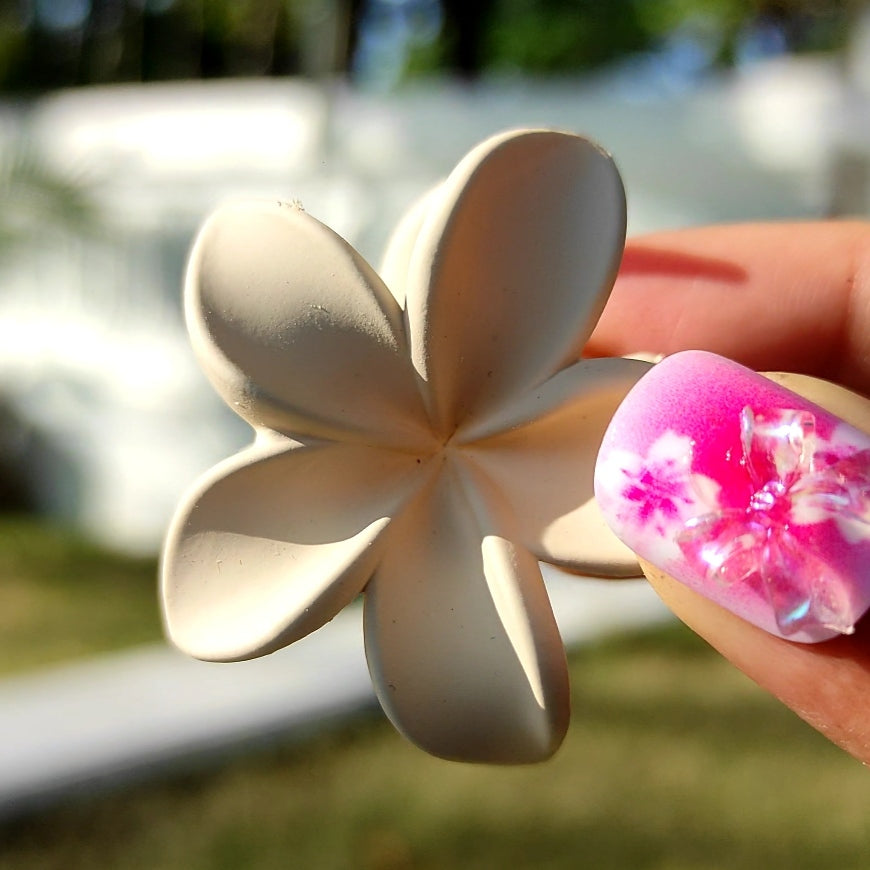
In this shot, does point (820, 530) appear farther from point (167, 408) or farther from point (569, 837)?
point (167, 408)

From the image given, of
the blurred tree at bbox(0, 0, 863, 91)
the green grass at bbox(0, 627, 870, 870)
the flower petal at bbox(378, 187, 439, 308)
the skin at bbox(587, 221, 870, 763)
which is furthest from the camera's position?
the blurred tree at bbox(0, 0, 863, 91)

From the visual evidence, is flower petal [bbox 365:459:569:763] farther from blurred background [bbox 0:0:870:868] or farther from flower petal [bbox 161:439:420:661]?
blurred background [bbox 0:0:870:868]

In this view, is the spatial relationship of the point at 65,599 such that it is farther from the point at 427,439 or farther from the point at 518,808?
the point at 427,439

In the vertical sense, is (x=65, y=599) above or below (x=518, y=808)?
below

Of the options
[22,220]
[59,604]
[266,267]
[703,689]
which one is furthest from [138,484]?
[266,267]

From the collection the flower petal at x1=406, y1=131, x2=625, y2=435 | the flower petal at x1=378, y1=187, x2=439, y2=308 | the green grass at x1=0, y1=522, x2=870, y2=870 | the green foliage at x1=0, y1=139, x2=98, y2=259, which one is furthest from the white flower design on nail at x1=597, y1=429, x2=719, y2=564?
the green foliage at x1=0, y1=139, x2=98, y2=259

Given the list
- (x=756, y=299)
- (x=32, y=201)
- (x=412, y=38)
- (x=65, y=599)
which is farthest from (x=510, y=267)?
(x=412, y=38)
